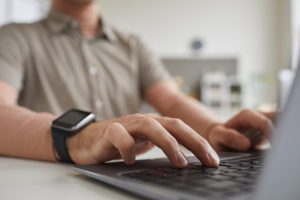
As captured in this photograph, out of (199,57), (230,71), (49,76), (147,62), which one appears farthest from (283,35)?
(49,76)

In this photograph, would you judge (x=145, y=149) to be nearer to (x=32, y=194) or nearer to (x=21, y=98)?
(x=32, y=194)

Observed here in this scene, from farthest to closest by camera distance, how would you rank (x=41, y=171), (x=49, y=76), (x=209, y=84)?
1. (x=209, y=84)
2. (x=49, y=76)
3. (x=41, y=171)

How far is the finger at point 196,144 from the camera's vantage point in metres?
0.39

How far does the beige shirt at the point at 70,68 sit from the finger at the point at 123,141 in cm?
71

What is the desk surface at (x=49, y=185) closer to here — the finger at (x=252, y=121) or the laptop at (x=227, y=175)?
the laptop at (x=227, y=175)

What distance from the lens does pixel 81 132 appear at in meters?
0.52

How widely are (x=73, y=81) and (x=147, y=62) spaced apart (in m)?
0.34

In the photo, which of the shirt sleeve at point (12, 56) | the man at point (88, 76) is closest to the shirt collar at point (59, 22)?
the man at point (88, 76)

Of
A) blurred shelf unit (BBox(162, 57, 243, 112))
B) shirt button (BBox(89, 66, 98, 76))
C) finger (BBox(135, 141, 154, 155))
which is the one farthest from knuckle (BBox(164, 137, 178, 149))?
blurred shelf unit (BBox(162, 57, 243, 112))

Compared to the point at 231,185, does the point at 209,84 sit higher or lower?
lower

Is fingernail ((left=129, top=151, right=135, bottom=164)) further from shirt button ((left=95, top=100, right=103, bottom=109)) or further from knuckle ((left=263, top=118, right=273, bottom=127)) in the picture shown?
shirt button ((left=95, top=100, right=103, bottom=109))

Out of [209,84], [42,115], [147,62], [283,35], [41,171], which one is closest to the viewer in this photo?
[41,171]

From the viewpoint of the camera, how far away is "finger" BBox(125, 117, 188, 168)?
0.39 metres

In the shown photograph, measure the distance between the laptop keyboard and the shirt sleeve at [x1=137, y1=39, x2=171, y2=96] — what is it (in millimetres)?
924
